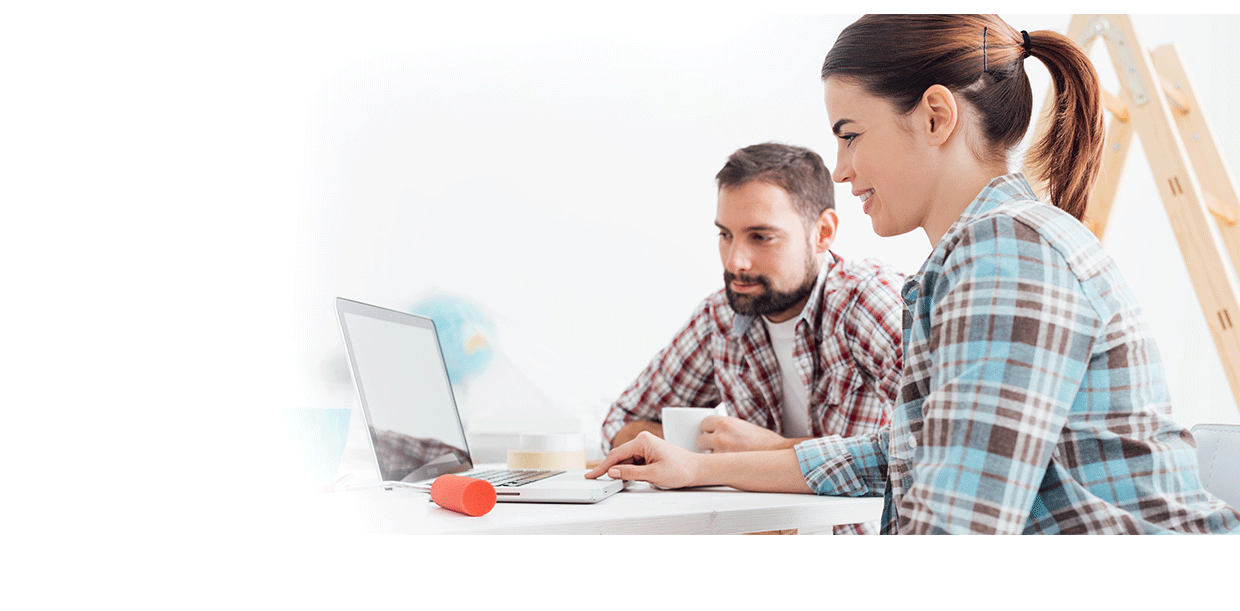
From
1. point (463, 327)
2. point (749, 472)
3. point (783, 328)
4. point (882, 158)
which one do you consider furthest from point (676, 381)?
point (882, 158)

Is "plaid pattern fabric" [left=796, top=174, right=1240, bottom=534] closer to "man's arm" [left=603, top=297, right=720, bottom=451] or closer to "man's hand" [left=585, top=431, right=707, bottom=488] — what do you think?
"man's hand" [left=585, top=431, right=707, bottom=488]

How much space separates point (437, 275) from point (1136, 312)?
1.57m

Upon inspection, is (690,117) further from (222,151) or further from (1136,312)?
(1136,312)

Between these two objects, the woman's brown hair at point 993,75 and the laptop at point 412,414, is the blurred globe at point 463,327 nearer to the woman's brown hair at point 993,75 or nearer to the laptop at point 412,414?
the laptop at point 412,414

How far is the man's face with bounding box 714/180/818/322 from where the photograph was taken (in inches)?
56.4

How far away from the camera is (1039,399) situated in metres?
0.51

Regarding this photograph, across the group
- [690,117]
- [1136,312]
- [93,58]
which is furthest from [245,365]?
[1136,312]

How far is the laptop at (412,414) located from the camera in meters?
0.79

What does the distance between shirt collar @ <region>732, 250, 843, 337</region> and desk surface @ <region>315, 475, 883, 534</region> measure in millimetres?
546

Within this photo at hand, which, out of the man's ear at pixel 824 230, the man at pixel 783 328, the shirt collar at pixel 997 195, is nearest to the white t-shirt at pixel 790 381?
the man at pixel 783 328

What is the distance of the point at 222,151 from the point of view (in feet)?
4.45

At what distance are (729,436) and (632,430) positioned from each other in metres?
0.54

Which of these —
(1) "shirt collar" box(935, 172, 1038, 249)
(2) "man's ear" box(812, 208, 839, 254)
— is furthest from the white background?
(2) "man's ear" box(812, 208, 839, 254)

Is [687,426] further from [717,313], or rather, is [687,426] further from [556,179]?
[556,179]
